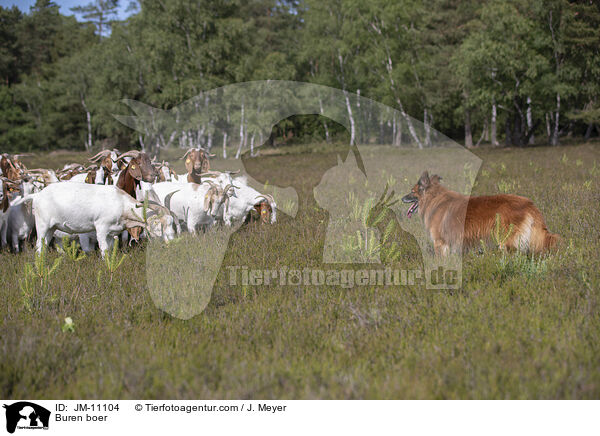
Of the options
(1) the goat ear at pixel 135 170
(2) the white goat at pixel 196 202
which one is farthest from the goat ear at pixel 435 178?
(1) the goat ear at pixel 135 170

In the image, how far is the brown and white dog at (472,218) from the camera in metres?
4.57

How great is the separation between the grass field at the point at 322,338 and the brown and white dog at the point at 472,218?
0.27 meters

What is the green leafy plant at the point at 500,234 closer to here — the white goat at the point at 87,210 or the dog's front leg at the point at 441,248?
the dog's front leg at the point at 441,248

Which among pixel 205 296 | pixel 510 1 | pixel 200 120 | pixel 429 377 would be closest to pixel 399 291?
pixel 429 377

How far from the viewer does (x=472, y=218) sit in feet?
15.6

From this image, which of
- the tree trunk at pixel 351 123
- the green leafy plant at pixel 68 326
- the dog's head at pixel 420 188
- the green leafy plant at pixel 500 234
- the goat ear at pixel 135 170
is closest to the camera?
the tree trunk at pixel 351 123

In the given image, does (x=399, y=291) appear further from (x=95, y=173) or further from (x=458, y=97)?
(x=458, y=97)

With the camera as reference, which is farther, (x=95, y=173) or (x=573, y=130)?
(x=573, y=130)

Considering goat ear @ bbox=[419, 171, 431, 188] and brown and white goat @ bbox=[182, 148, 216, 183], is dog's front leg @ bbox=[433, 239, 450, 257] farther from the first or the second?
brown and white goat @ bbox=[182, 148, 216, 183]

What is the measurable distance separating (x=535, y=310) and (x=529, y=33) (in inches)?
1348

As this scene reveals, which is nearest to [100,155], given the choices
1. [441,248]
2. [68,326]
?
[68,326]

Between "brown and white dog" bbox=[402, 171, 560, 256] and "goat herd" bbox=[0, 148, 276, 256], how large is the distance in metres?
3.53

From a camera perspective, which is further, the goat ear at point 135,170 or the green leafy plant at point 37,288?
the goat ear at point 135,170

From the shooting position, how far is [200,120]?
4141 millimetres
